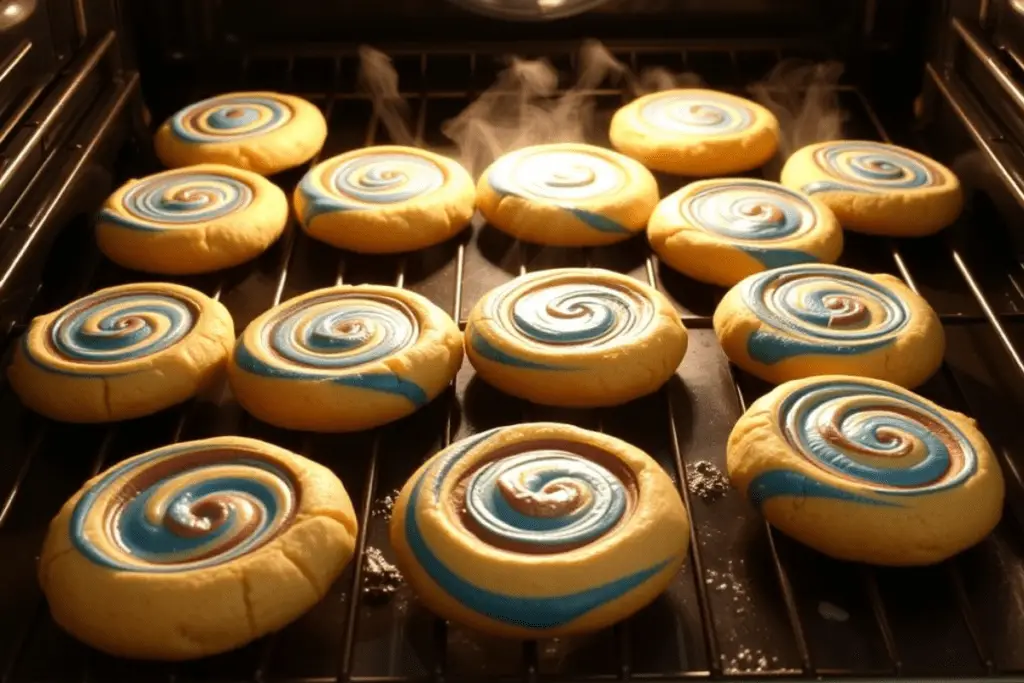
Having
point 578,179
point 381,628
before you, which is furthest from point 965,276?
point 381,628

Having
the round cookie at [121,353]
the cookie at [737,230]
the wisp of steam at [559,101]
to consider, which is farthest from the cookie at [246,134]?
the cookie at [737,230]

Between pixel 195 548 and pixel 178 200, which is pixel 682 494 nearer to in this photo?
A: pixel 195 548

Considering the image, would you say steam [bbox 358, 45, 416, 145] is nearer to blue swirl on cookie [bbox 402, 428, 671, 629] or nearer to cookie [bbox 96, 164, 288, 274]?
cookie [bbox 96, 164, 288, 274]

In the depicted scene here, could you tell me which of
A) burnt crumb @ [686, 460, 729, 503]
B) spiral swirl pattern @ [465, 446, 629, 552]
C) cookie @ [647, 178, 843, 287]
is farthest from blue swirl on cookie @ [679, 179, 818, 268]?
spiral swirl pattern @ [465, 446, 629, 552]

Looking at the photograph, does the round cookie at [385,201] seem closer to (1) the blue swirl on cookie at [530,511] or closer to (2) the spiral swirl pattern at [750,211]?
(2) the spiral swirl pattern at [750,211]

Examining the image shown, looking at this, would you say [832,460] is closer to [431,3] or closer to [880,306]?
[880,306]

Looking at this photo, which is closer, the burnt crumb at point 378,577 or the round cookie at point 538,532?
the round cookie at point 538,532
